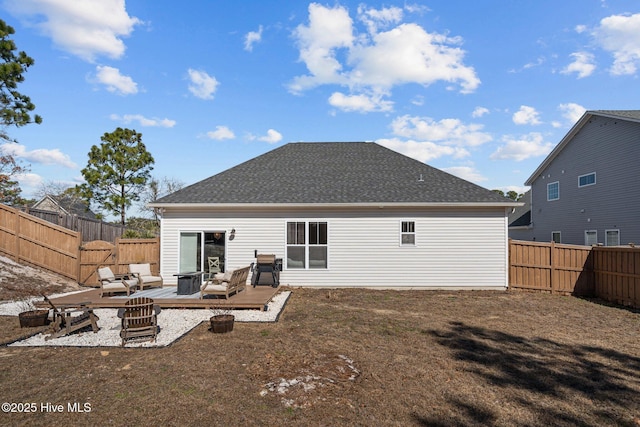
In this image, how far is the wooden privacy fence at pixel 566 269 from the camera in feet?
35.5

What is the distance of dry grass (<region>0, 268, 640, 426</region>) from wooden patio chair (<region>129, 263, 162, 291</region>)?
3.30m

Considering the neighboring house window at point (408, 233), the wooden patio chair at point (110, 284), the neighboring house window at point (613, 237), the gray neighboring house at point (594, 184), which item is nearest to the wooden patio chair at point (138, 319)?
the wooden patio chair at point (110, 284)

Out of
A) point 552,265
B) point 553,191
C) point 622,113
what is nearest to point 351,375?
point 552,265

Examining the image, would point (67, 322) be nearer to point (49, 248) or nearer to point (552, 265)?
point (49, 248)

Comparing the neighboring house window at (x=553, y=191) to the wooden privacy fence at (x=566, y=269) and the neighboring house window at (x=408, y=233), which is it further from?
the neighboring house window at (x=408, y=233)

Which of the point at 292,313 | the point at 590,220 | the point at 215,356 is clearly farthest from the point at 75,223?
the point at 590,220

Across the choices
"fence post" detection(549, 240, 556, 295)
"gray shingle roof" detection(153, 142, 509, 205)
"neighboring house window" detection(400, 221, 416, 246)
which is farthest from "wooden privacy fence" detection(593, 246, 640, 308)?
"neighboring house window" detection(400, 221, 416, 246)

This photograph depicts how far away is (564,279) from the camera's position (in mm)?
11805

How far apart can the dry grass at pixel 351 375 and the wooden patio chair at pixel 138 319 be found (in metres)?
0.47

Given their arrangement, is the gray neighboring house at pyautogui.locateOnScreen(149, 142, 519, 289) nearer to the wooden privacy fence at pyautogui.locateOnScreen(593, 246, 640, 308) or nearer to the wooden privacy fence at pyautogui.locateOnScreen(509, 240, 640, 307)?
the wooden privacy fence at pyautogui.locateOnScreen(509, 240, 640, 307)

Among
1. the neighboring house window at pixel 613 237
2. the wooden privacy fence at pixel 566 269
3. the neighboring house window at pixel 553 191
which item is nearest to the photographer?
the wooden privacy fence at pixel 566 269

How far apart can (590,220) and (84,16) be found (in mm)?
24800

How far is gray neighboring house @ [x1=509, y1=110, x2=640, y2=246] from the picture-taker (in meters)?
15.3

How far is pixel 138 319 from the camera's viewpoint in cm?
629
